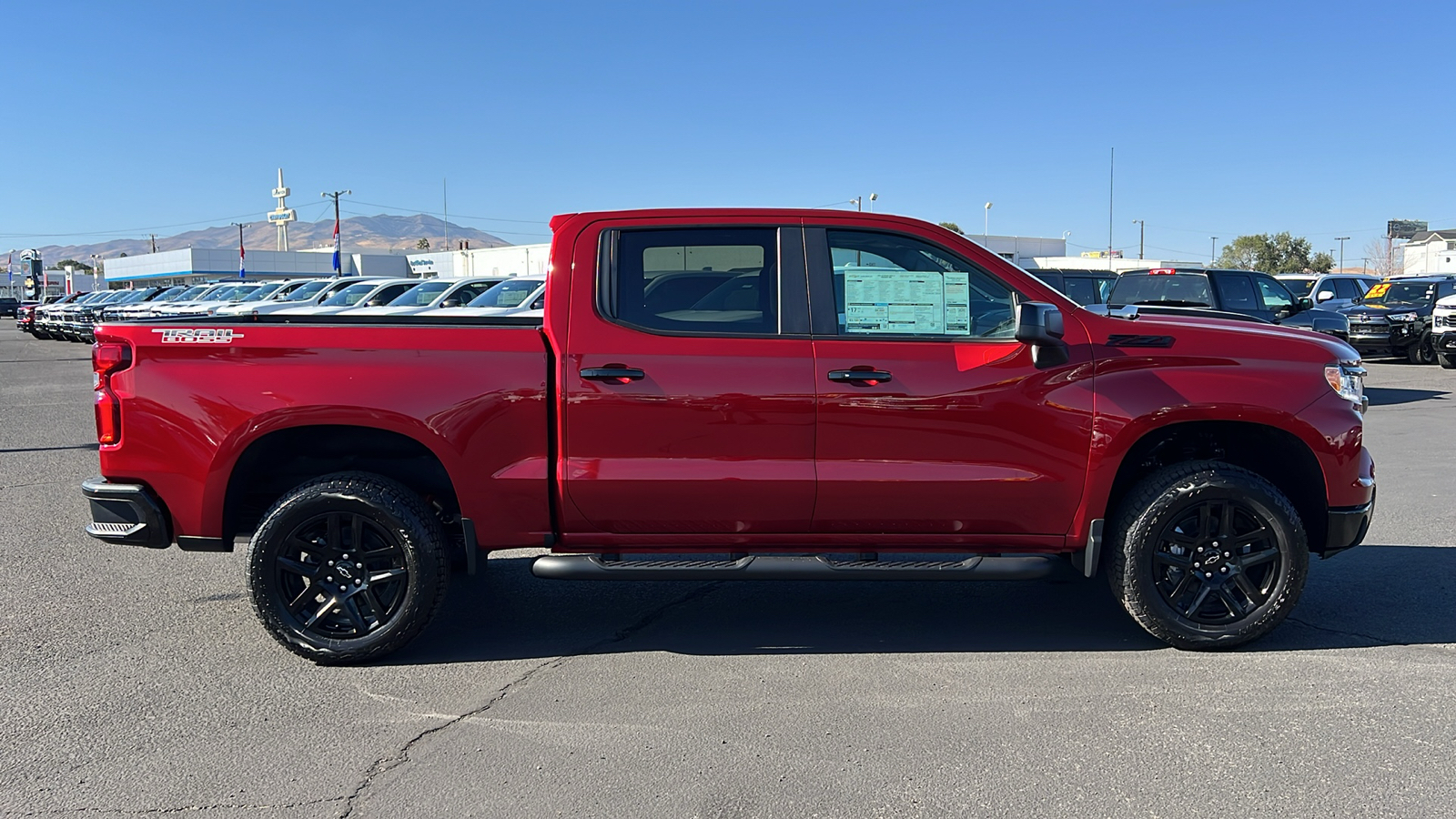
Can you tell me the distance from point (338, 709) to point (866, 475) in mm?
2318

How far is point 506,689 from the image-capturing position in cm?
450

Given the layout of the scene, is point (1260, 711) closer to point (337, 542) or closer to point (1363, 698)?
point (1363, 698)

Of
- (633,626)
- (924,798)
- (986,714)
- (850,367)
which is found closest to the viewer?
(924,798)

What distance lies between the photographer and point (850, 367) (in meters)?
4.68

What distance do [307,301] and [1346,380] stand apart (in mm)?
24427

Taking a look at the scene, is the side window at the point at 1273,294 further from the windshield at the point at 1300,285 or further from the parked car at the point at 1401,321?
the windshield at the point at 1300,285

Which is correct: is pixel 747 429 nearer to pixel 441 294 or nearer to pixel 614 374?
pixel 614 374

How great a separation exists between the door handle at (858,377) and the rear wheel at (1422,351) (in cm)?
2086

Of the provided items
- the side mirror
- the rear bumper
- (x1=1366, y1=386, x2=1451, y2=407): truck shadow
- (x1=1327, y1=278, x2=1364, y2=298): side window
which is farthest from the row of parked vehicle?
(x1=1327, y1=278, x2=1364, y2=298): side window

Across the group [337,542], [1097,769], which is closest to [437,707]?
[337,542]

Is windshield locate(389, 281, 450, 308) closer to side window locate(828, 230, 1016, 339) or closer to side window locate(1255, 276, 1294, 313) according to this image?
side window locate(1255, 276, 1294, 313)

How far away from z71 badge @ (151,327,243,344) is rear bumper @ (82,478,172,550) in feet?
2.18

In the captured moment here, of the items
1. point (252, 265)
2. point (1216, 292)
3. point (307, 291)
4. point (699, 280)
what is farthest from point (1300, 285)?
point (252, 265)

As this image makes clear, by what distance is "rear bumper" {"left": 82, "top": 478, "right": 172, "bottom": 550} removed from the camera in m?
4.77
